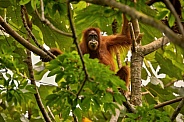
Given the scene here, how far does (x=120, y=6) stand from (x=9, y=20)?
3.14 m

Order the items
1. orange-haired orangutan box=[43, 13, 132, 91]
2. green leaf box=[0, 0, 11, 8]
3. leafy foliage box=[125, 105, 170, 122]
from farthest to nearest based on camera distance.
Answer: orange-haired orangutan box=[43, 13, 132, 91] → green leaf box=[0, 0, 11, 8] → leafy foliage box=[125, 105, 170, 122]

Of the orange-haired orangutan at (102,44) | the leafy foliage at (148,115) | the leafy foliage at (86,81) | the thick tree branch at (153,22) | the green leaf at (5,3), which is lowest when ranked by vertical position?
the orange-haired orangutan at (102,44)

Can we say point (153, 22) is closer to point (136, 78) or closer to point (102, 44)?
point (136, 78)

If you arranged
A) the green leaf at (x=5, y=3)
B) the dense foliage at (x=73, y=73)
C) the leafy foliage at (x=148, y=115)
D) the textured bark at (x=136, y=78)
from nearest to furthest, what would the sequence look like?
the dense foliage at (x=73, y=73) < the leafy foliage at (x=148, y=115) < the green leaf at (x=5, y=3) < the textured bark at (x=136, y=78)

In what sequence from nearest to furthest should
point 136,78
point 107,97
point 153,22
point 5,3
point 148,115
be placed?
point 153,22 < point 107,97 < point 148,115 < point 5,3 < point 136,78

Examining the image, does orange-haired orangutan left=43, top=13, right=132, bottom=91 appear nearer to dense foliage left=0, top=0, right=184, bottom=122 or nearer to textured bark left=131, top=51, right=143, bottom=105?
dense foliage left=0, top=0, right=184, bottom=122

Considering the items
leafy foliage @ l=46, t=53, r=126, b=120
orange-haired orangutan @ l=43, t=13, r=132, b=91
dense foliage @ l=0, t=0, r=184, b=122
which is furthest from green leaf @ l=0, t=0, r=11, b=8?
orange-haired orangutan @ l=43, t=13, r=132, b=91

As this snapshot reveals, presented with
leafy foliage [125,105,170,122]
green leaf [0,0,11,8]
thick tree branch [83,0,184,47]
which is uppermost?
thick tree branch [83,0,184,47]

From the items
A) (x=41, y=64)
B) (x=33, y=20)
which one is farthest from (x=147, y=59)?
(x=33, y=20)

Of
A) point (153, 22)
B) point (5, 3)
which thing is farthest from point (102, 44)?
point (153, 22)

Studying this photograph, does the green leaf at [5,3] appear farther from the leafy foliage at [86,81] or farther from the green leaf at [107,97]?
the green leaf at [107,97]

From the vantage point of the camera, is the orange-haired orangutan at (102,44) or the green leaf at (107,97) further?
the orange-haired orangutan at (102,44)

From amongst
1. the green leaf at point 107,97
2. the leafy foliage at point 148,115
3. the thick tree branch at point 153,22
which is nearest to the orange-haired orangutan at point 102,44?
the leafy foliage at point 148,115

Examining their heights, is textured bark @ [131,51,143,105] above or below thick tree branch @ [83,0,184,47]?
below
